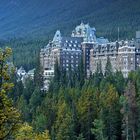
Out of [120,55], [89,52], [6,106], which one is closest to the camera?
[6,106]

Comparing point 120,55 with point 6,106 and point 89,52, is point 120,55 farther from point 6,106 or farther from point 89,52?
point 6,106

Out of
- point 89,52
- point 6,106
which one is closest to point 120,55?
point 89,52

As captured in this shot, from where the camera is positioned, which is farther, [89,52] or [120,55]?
[89,52]

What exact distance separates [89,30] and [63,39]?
724 centimetres

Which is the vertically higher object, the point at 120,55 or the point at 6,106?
the point at 120,55

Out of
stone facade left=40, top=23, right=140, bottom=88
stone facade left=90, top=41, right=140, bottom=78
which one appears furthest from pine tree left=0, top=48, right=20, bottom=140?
stone facade left=40, top=23, right=140, bottom=88

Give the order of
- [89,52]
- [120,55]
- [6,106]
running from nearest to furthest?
[6,106]
[120,55]
[89,52]

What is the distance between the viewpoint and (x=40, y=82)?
80.0 meters

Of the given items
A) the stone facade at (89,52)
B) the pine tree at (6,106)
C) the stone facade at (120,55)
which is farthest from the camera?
the stone facade at (89,52)

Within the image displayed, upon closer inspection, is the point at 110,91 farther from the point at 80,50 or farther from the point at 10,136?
the point at 80,50

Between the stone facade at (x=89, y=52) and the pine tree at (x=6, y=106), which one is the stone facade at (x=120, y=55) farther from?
the pine tree at (x=6, y=106)

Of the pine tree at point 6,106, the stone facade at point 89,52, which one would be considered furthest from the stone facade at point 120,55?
the pine tree at point 6,106

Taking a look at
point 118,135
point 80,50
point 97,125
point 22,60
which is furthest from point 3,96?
point 22,60

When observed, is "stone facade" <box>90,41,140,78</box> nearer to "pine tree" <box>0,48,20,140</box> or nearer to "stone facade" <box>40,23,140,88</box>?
"stone facade" <box>40,23,140,88</box>
